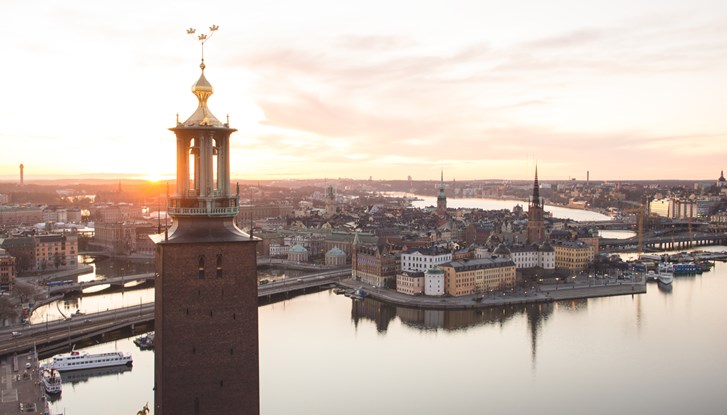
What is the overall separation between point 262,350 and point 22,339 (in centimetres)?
759

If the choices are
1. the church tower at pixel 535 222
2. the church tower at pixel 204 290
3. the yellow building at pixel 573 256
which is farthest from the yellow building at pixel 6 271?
the church tower at pixel 204 290

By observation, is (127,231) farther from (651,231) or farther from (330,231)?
(651,231)

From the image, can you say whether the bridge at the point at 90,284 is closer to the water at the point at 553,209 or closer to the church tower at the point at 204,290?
the church tower at the point at 204,290

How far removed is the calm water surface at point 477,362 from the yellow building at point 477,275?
9.26 ft

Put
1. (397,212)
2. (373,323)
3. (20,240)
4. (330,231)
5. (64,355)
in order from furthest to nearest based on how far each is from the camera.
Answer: (397,212) < (330,231) < (20,240) < (373,323) < (64,355)

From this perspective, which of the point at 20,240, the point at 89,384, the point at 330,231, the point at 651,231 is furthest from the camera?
the point at 651,231

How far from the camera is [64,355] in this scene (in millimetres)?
21172

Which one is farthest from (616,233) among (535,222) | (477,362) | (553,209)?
(477,362)

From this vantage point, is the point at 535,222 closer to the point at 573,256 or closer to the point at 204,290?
the point at 573,256

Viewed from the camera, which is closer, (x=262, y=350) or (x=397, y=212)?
(x=262, y=350)

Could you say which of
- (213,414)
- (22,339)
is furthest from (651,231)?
(213,414)

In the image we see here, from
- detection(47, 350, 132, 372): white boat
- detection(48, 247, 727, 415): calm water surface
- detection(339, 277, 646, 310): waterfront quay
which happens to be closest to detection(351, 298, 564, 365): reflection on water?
detection(48, 247, 727, 415): calm water surface

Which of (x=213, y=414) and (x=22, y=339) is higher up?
(x=213, y=414)

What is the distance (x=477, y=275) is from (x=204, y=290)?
2781cm
